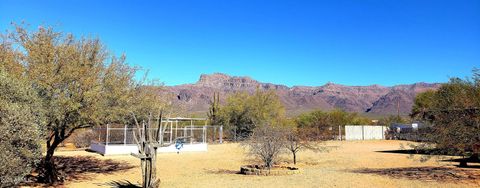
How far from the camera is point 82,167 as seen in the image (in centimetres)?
2266

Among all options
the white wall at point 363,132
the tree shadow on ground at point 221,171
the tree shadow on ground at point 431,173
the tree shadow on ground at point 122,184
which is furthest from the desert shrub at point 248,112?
the tree shadow on ground at point 122,184

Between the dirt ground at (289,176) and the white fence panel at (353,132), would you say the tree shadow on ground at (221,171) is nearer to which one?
the dirt ground at (289,176)

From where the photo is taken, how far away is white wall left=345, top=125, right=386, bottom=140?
62.0m

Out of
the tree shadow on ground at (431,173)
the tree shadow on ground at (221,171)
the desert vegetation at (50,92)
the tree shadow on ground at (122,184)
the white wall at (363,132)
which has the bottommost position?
the tree shadow on ground at (122,184)

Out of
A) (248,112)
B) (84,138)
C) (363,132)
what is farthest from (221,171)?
(363,132)

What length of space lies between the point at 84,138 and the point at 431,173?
104 ft

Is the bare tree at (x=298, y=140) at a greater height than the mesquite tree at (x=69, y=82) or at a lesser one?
lesser

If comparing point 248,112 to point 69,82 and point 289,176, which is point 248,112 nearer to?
point 289,176

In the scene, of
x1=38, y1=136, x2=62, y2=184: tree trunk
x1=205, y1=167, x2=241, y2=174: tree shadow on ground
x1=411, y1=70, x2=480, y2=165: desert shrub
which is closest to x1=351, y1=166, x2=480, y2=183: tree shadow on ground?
x1=411, y1=70, x2=480, y2=165: desert shrub

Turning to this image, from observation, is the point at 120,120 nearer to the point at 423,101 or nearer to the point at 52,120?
the point at 52,120

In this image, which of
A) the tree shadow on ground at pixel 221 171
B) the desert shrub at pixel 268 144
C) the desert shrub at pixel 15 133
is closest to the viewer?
the desert shrub at pixel 15 133

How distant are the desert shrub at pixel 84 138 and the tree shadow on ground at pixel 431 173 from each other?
91.3 ft

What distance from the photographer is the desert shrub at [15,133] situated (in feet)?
36.2

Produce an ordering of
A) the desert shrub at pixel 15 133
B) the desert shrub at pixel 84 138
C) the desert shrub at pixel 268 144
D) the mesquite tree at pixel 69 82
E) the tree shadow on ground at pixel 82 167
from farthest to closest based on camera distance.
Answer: the desert shrub at pixel 84 138 → the desert shrub at pixel 268 144 → the tree shadow on ground at pixel 82 167 → the mesquite tree at pixel 69 82 → the desert shrub at pixel 15 133
